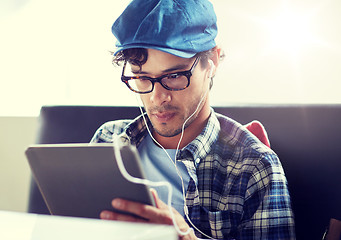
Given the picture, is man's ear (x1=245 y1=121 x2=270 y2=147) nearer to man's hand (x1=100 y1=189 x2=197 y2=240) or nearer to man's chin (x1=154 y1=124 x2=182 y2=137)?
man's chin (x1=154 y1=124 x2=182 y2=137)

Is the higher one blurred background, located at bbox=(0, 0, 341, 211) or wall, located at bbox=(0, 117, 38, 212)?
blurred background, located at bbox=(0, 0, 341, 211)

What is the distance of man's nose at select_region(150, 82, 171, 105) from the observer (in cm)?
112

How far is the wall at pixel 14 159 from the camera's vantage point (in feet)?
6.98

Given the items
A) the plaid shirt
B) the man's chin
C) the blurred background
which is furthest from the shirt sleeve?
the blurred background

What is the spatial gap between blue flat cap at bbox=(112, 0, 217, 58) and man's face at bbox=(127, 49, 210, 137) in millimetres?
50

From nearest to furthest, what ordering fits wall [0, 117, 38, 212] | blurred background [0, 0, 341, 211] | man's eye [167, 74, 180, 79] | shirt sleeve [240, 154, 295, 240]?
1. shirt sleeve [240, 154, 295, 240]
2. man's eye [167, 74, 180, 79]
3. blurred background [0, 0, 341, 211]
4. wall [0, 117, 38, 212]

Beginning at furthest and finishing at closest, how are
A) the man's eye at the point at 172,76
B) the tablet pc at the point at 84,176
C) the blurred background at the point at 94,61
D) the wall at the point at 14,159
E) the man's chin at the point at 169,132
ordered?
1. the wall at the point at 14,159
2. the blurred background at the point at 94,61
3. the man's chin at the point at 169,132
4. the man's eye at the point at 172,76
5. the tablet pc at the point at 84,176

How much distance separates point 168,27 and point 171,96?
0.74ft

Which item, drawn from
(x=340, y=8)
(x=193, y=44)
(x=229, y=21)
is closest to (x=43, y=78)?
(x=229, y=21)

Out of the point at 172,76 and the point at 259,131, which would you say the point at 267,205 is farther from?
the point at 172,76

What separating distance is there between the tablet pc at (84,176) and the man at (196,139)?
0.39 m

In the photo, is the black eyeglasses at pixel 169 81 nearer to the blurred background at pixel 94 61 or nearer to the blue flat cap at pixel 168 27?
the blue flat cap at pixel 168 27

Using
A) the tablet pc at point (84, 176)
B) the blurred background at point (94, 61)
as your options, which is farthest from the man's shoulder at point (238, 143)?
the tablet pc at point (84, 176)

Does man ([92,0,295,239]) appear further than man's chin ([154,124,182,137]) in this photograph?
No
